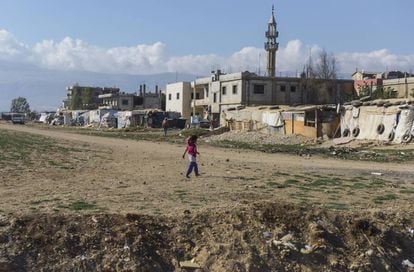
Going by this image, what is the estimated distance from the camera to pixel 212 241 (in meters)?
8.88

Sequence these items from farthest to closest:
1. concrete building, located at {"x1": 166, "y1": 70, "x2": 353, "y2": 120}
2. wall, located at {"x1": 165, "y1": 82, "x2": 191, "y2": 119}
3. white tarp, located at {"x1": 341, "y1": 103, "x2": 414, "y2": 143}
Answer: wall, located at {"x1": 165, "y1": 82, "x2": 191, "y2": 119}, concrete building, located at {"x1": 166, "y1": 70, "x2": 353, "y2": 120}, white tarp, located at {"x1": 341, "y1": 103, "x2": 414, "y2": 143}

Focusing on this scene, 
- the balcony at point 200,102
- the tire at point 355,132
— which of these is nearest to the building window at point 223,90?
the balcony at point 200,102

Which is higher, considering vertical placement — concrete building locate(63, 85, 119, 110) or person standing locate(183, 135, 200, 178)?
concrete building locate(63, 85, 119, 110)

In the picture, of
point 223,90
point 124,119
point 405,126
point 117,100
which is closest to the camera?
point 405,126

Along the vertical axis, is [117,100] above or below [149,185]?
above

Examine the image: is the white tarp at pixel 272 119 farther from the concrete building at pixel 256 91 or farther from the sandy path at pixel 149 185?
the sandy path at pixel 149 185

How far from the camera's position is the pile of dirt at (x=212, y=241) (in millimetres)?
8156

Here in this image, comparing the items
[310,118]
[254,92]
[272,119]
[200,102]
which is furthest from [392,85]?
[310,118]

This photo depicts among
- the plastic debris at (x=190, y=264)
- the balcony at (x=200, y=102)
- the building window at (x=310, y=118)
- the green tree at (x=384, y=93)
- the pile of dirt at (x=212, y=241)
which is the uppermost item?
the green tree at (x=384, y=93)

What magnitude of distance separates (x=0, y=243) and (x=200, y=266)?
9.04 feet

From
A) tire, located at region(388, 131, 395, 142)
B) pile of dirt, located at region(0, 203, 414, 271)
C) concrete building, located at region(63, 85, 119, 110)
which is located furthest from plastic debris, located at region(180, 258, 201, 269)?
concrete building, located at region(63, 85, 119, 110)

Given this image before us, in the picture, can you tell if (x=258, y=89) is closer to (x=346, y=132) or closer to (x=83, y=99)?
(x=346, y=132)

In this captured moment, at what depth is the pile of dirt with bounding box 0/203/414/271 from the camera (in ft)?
26.8

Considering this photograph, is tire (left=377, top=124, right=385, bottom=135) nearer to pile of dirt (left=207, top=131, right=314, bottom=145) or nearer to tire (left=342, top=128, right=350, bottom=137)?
tire (left=342, top=128, right=350, bottom=137)
